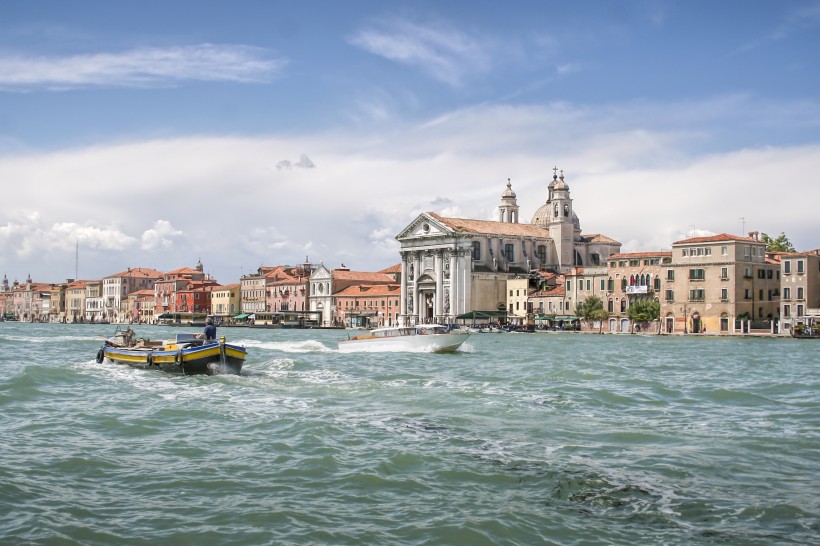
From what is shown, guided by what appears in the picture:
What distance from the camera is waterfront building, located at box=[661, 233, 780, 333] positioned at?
203ft

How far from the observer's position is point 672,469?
466 inches

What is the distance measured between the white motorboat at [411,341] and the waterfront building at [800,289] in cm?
2710

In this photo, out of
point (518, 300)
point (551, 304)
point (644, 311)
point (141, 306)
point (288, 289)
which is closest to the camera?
point (644, 311)

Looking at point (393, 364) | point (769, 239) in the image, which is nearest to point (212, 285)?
point (769, 239)

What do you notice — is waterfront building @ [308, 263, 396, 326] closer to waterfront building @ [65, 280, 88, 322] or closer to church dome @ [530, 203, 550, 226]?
church dome @ [530, 203, 550, 226]

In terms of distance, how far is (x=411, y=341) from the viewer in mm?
40156

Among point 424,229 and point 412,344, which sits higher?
point 424,229

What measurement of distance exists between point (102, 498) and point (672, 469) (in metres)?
6.74

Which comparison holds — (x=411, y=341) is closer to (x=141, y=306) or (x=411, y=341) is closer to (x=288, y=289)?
(x=288, y=289)

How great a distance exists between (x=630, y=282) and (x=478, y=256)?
18403mm

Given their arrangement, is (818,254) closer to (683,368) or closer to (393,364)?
Answer: (683,368)

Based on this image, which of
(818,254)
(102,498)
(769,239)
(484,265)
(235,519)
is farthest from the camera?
(484,265)

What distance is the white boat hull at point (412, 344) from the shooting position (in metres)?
39.8

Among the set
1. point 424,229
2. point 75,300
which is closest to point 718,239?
point 424,229
